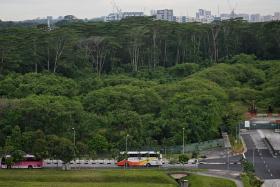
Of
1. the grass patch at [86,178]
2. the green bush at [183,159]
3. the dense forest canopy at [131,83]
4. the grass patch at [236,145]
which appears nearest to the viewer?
the grass patch at [86,178]

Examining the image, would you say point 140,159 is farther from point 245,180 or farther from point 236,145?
point 236,145

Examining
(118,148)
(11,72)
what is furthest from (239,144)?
(11,72)

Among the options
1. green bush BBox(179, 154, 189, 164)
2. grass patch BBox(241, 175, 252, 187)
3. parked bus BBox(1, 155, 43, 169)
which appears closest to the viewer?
grass patch BBox(241, 175, 252, 187)

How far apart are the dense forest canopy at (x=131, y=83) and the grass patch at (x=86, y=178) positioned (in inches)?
81.2

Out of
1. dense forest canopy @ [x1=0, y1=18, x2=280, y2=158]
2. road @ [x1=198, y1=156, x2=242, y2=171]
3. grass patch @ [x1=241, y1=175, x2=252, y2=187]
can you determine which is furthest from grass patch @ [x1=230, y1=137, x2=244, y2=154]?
grass patch @ [x1=241, y1=175, x2=252, y2=187]

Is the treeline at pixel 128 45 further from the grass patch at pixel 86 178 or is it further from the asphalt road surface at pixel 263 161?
the grass patch at pixel 86 178

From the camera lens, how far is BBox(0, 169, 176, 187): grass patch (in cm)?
3922

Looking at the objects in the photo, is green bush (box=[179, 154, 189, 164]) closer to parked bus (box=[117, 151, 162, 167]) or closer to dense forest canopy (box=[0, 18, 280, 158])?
parked bus (box=[117, 151, 162, 167])

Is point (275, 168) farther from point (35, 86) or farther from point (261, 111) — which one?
point (35, 86)

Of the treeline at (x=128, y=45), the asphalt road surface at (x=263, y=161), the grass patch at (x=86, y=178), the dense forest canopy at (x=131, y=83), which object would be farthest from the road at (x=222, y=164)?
the treeline at (x=128, y=45)

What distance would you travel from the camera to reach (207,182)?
39656 mm

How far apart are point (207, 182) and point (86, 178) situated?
8.39m

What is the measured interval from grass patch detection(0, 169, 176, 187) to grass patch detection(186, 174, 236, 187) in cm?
136

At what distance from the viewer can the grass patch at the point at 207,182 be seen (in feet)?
129
